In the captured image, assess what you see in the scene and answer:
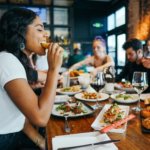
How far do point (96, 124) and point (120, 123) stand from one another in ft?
0.41

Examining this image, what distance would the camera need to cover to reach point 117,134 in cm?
98

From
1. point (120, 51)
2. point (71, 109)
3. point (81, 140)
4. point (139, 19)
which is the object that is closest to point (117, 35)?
point (120, 51)

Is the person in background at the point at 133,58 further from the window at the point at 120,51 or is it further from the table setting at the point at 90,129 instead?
the window at the point at 120,51

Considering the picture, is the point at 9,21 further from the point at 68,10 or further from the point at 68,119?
the point at 68,10

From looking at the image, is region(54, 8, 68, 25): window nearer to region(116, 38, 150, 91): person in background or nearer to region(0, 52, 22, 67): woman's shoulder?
region(116, 38, 150, 91): person in background

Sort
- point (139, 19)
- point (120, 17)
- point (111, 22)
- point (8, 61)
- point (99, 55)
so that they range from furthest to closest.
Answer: point (111, 22) → point (120, 17) → point (139, 19) → point (99, 55) → point (8, 61)

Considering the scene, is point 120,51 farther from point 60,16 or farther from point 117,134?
point 117,134

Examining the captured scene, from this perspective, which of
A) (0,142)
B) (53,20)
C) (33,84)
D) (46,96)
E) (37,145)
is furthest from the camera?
(53,20)

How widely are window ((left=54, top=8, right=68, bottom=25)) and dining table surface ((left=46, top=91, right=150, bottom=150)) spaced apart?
6184 millimetres

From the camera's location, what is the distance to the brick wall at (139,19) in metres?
5.00

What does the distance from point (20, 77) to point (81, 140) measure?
43 centimetres

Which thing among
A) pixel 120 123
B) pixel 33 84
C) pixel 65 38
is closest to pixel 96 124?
pixel 120 123

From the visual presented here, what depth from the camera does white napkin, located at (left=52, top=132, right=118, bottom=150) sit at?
0.84 metres

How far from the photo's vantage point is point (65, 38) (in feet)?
23.6
